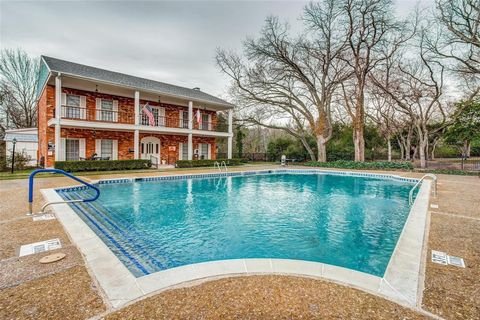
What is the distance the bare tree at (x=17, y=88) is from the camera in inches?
928

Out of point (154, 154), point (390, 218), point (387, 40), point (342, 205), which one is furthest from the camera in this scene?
point (154, 154)

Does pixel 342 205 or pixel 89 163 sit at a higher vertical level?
pixel 89 163

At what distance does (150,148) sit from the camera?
62.9 ft

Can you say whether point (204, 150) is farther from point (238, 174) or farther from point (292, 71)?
point (292, 71)

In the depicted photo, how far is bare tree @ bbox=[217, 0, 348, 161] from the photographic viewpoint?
62.1ft

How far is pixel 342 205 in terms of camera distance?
8266 millimetres

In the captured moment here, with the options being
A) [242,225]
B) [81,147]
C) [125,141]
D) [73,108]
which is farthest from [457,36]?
[81,147]

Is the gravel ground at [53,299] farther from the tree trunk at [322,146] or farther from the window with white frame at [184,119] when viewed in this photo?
the tree trunk at [322,146]

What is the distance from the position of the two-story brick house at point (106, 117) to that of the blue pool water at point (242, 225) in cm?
722

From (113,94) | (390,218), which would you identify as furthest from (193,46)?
(390,218)

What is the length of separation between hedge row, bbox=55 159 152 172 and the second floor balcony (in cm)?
264

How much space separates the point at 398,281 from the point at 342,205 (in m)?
5.78

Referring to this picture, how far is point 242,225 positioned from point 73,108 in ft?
48.8

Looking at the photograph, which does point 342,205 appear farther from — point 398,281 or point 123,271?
point 123,271
